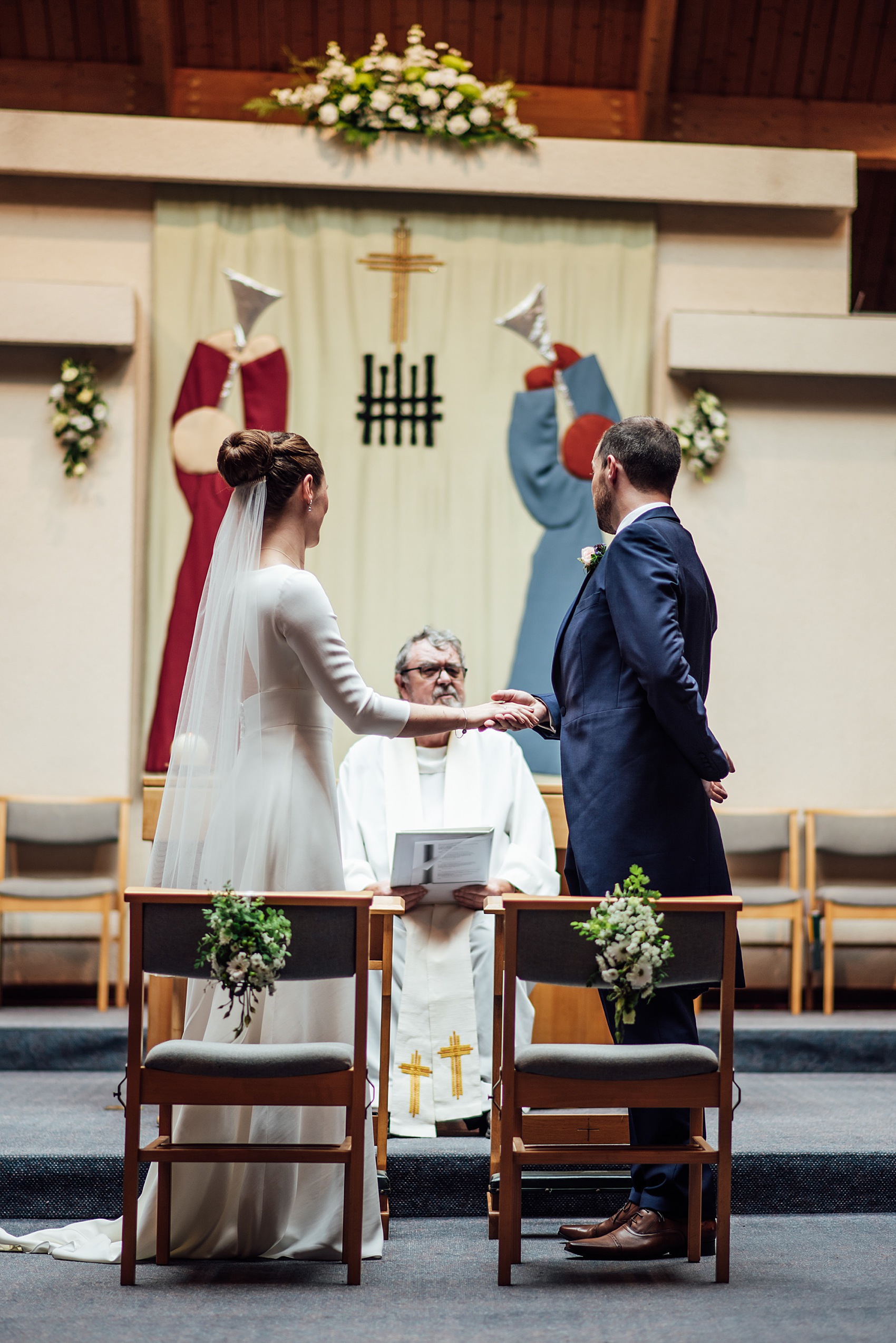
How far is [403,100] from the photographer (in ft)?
21.5

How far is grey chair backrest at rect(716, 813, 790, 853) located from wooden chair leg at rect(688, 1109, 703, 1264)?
367 cm

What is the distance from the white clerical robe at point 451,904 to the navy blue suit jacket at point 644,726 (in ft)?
3.69

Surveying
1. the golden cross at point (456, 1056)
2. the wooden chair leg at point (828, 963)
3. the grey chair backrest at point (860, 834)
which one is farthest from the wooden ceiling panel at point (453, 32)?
the golden cross at point (456, 1056)

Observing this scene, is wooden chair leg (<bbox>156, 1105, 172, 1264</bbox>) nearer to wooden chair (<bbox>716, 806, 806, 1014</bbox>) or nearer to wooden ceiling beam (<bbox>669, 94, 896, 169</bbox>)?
wooden chair (<bbox>716, 806, 806, 1014</bbox>)

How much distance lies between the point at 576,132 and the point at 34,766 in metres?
4.73

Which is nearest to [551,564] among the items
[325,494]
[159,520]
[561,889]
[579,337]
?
Result: [579,337]

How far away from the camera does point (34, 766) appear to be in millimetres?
A: 6500

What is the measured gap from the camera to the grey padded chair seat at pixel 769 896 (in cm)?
609

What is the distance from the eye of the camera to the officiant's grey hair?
14.5ft

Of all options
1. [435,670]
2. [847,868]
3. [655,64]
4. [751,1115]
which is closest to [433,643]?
[435,670]

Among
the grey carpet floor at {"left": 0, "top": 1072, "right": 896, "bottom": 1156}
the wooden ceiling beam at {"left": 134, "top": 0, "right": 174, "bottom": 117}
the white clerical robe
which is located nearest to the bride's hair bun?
the white clerical robe

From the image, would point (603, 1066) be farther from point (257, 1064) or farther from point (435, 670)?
point (435, 670)

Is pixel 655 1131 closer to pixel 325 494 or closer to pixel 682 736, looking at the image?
pixel 682 736

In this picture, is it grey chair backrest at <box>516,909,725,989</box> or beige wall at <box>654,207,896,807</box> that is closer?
grey chair backrest at <box>516,909,725,989</box>
